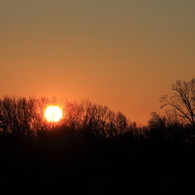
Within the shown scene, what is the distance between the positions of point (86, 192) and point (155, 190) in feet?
14.0

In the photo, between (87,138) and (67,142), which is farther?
(87,138)

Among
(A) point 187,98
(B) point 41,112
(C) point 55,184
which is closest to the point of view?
(C) point 55,184

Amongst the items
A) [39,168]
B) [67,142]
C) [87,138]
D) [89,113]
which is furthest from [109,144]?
[89,113]

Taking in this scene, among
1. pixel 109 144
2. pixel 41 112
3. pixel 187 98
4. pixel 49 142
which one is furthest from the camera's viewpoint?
pixel 187 98

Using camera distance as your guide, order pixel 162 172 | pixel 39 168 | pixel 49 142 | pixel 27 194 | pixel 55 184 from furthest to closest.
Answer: pixel 162 172 → pixel 49 142 → pixel 39 168 → pixel 55 184 → pixel 27 194

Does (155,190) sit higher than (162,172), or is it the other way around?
(162,172)

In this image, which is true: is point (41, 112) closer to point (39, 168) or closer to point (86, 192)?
point (39, 168)

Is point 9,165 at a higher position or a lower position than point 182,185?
higher

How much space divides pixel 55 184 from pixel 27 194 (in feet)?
7.95

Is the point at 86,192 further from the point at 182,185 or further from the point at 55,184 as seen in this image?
the point at 182,185

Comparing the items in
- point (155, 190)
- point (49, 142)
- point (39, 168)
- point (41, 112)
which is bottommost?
point (155, 190)

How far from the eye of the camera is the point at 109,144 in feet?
103

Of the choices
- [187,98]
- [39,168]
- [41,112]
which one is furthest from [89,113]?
[39,168]

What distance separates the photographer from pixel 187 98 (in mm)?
55281
